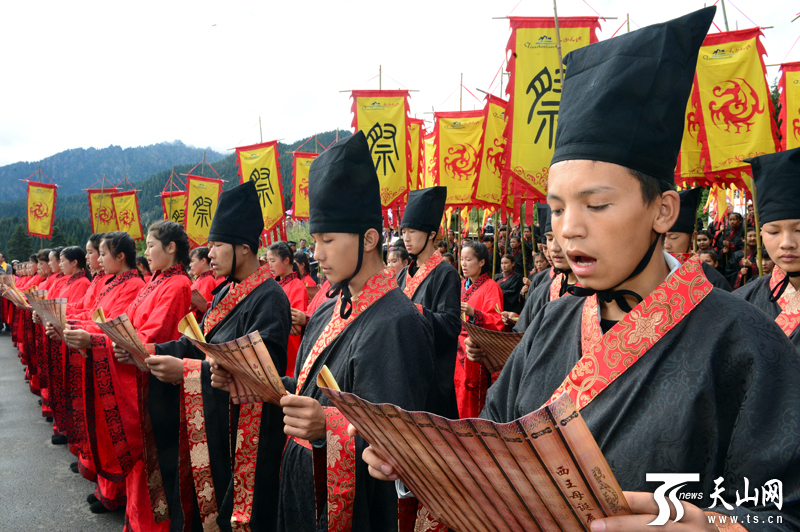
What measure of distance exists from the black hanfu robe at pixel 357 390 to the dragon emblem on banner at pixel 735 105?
17.8ft

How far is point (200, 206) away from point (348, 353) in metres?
11.6

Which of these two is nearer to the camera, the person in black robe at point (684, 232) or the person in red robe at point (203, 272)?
the person in black robe at point (684, 232)

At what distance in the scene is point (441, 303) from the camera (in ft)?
13.8

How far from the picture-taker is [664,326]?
1.06 metres

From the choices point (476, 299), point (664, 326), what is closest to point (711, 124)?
point (476, 299)

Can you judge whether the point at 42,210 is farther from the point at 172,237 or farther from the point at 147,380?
the point at 147,380

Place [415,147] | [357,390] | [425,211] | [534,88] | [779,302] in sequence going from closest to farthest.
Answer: [357,390] → [779,302] → [425,211] → [534,88] → [415,147]

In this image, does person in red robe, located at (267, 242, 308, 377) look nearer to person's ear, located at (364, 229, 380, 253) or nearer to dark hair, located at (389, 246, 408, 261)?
dark hair, located at (389, 246, 408, 261)

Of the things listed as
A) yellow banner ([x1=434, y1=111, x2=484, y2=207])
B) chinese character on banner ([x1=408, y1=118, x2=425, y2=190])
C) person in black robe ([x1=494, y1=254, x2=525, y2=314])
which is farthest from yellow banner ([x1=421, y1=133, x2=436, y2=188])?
person in black robe ([x1=494, y1=254, x2=525, y2=314])

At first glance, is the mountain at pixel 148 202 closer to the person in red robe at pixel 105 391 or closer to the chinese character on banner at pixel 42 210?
the chinese character on banner at pixel 42 210

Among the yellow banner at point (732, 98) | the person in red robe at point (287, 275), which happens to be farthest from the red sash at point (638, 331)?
the yellow banner at point (732, 98)

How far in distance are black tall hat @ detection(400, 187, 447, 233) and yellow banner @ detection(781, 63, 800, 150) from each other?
429 centimetres

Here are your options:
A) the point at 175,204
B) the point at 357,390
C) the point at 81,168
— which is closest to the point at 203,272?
the point at 357,390

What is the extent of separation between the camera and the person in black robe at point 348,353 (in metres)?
1.80
